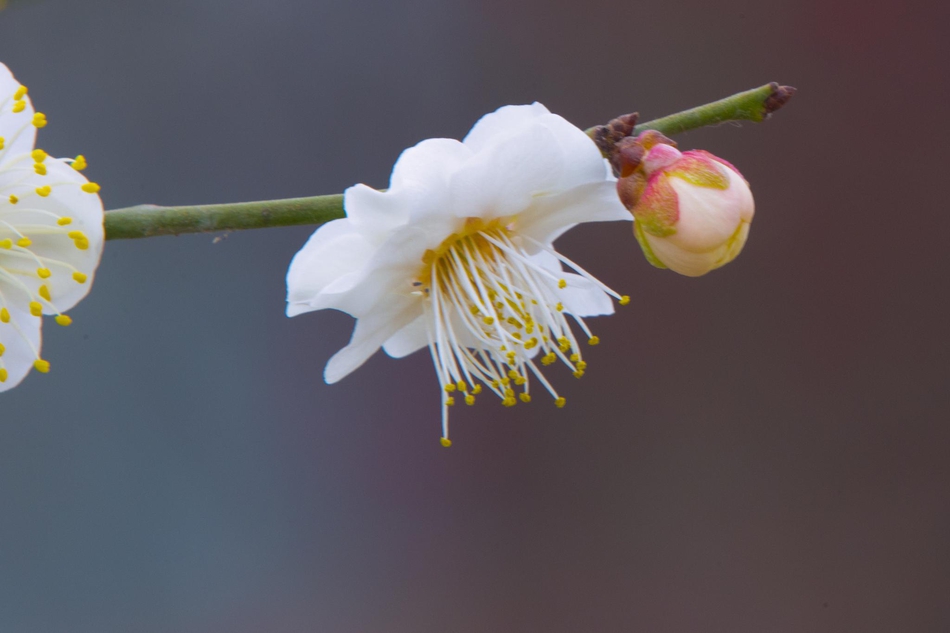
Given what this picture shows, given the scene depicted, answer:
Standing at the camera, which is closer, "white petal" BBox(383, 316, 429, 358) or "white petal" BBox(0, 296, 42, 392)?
"white petal" BBox(0, 296, 42, 392)

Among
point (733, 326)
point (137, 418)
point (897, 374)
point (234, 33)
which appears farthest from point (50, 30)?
point (897, 374)

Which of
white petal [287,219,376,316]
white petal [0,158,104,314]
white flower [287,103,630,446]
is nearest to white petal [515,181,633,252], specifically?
white flower [287,103,630,446]

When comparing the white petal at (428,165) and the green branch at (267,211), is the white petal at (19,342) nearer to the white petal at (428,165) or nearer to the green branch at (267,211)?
the green branch at (267,211)

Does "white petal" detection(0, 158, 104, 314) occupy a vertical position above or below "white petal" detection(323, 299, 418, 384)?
above

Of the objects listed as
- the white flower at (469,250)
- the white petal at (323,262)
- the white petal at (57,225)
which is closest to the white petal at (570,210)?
the white flower at (469,250)

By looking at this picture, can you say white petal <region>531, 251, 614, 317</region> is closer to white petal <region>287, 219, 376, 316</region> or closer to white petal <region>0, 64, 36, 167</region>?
white petal <region>287, 219, 376, 316</region>

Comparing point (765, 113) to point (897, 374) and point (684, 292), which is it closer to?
point (684, 292)
